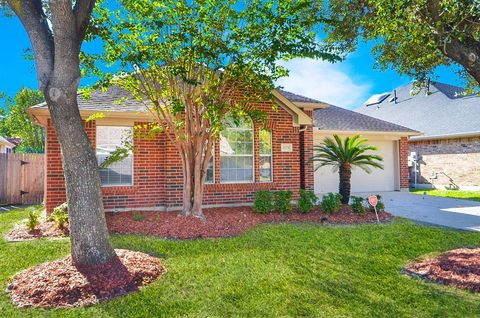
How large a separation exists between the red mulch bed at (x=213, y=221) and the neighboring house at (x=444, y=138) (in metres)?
9.42

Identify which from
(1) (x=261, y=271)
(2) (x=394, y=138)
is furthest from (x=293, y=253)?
(2) (x=394, y=138)

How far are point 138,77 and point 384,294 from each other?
21.7ft

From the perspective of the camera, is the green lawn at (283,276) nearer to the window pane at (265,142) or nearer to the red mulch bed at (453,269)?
the red mulch bed at (453,269)

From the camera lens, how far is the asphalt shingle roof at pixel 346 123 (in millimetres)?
15359

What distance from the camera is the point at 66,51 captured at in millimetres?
4574

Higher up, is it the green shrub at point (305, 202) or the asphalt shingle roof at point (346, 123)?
the asphalt shingle roof at point (346, 123)

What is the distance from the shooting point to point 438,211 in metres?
10.6

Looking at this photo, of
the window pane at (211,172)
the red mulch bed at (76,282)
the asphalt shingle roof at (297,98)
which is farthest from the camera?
the asphalt shingle roof at (297,98)

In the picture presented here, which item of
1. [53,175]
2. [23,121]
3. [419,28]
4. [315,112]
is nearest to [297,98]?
[315,112]

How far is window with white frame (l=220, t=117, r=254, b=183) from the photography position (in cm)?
1087

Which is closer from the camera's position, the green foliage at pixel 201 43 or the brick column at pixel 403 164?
the green foliage at pixel 201 43

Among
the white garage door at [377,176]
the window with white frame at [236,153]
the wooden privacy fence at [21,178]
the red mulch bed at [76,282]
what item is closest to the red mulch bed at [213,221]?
the window with white frame at [236,153]

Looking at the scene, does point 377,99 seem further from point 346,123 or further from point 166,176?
point 166,176

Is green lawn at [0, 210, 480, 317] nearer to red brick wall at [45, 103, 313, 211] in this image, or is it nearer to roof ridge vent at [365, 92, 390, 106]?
red brick wall at [45, 103, 313, 211]
